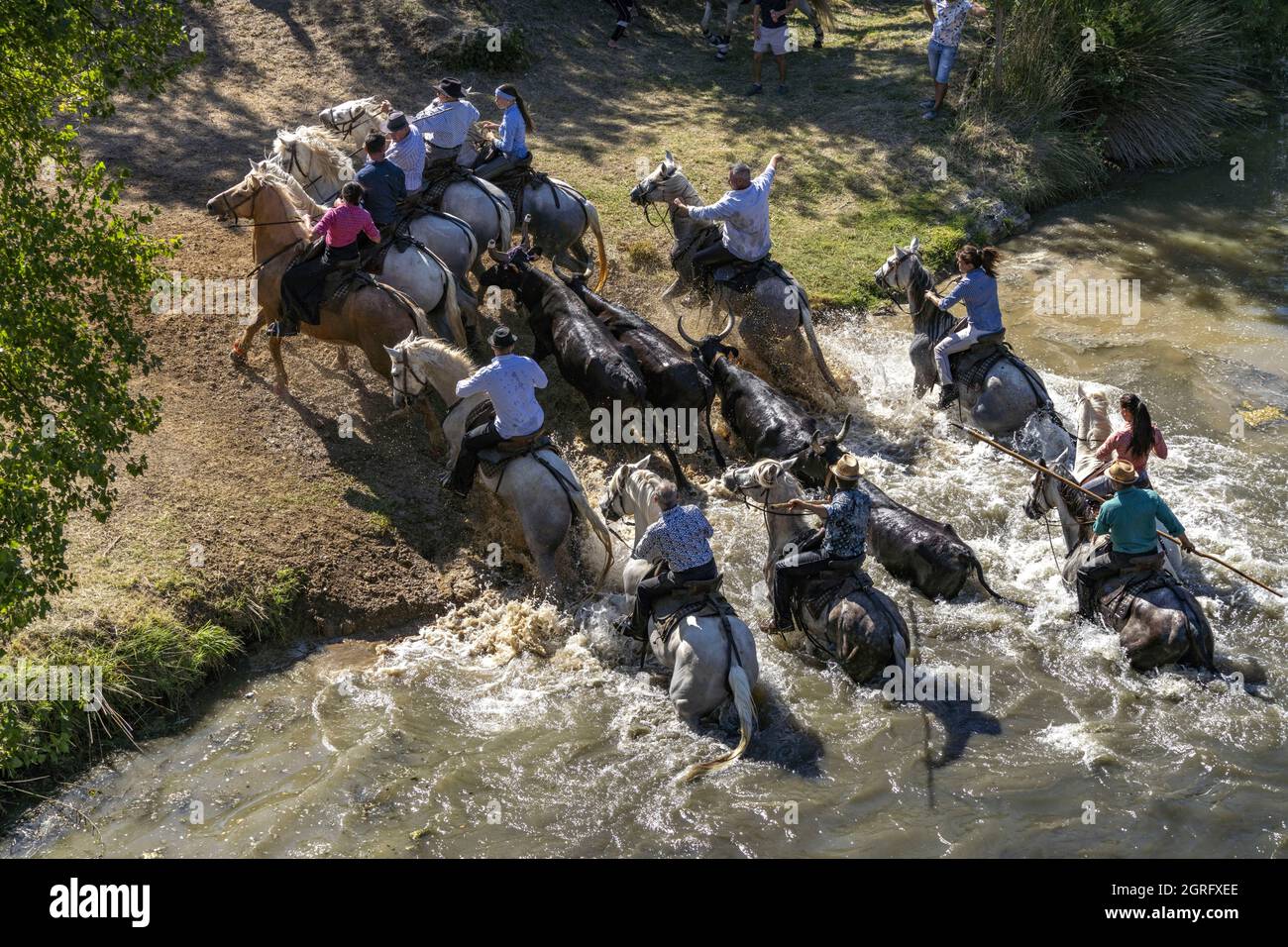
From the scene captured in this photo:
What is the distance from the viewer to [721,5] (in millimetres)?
21984

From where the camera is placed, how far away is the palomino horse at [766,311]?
1212 cm

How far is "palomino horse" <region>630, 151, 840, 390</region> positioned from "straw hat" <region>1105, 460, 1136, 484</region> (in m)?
3.97

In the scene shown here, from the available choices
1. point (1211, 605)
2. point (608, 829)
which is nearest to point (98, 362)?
point (608, 829)

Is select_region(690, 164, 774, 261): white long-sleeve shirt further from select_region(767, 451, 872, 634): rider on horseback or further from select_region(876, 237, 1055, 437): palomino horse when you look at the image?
select_region(767, 451, 872, 634): rider on horseback

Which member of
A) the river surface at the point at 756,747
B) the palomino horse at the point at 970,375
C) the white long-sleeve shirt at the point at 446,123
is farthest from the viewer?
the white long-sleeve shirt at the point at 446,123

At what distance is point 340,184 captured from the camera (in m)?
12.5

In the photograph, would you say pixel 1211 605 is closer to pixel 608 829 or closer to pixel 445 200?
pixel 608 829

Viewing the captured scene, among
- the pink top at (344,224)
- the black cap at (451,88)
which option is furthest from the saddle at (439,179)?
the pink top at (344,224)

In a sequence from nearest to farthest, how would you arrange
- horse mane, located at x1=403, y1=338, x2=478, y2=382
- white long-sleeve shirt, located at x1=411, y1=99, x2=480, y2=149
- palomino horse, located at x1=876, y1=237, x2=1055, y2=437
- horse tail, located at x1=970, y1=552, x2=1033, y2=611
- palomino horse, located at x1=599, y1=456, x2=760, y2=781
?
palomino horse, located at x1=599, y1=456, x2=760, y2=781 < horse tail, located at x1=970, y1=552, x2=1033, y2=611 < horse mane, located at x1=403, y1=338, x2=478, y2=382 < palomino horse, located at x1=876, y1=237, x2=1055, y2=437 < white long-sleeve shirt, located at x1=411, y1=99, x2=480, y2=149

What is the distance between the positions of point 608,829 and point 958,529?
4.60 metres

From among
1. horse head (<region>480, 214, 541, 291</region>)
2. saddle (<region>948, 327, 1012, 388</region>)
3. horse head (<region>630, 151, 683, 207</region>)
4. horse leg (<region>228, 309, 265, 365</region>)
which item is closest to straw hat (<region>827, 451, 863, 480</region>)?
saddle (<region>948, 327, 1012, 388</region>)

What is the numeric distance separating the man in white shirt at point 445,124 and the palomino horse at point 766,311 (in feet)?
6.86

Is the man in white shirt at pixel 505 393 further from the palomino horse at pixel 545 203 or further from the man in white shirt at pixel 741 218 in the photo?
the palomino horse at pixel 545 203

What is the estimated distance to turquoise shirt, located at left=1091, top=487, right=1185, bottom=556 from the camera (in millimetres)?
8539
